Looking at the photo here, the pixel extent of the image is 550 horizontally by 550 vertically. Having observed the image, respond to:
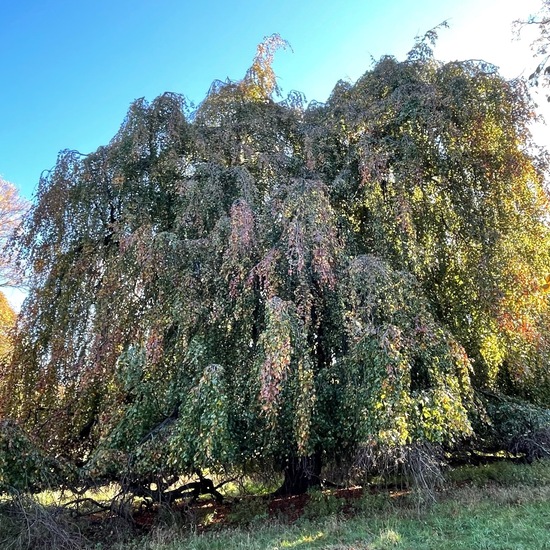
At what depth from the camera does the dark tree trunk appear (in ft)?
17.8

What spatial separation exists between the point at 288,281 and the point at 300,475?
3220 mm

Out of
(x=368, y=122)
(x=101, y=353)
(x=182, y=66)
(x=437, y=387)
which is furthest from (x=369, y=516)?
(x=182, y=66)

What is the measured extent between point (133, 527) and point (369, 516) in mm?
3027

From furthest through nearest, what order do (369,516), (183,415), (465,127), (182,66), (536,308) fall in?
(182,66) < (465,127) < (536,308) < (369,516) < (183,415)

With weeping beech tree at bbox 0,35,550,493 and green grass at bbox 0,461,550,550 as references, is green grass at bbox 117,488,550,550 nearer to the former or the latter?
green grass at bbox 0,461,550,550

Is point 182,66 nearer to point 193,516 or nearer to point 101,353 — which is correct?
point 101,353

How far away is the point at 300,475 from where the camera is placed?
6016 mm

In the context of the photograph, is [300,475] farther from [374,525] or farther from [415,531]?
[415,531]

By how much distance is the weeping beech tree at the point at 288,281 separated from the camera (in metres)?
4.31

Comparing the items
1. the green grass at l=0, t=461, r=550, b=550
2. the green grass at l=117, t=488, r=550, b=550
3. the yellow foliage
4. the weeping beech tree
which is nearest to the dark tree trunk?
the weeping beech tree

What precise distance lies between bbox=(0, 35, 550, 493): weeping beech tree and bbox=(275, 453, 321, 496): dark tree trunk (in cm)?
5

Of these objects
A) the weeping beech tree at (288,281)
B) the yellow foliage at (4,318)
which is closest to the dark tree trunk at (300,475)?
the weeping beech tree at (288,281)

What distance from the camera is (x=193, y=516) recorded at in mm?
5457

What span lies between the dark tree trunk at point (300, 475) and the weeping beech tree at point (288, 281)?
51 millimetres
